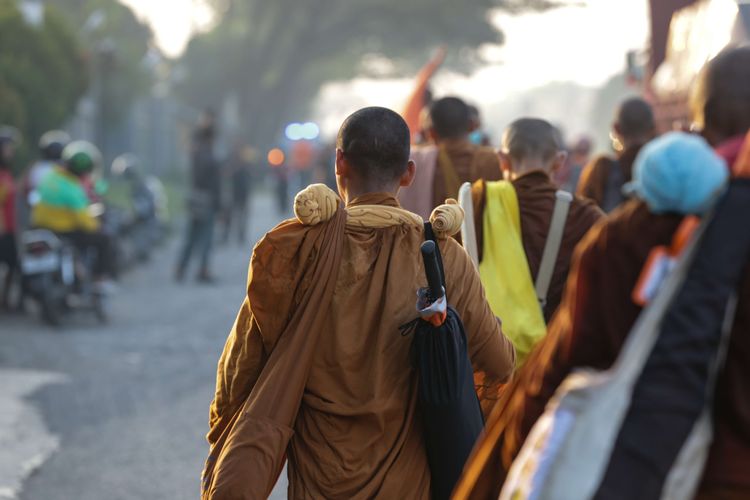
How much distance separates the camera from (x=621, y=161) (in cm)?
695

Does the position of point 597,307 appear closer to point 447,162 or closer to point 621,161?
point 447,162

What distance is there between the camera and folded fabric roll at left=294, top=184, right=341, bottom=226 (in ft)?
11.5

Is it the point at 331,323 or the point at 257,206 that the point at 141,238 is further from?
the point at 257,206

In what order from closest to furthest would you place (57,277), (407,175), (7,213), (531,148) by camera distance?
(407,175), (531,148), (57,277), (7,213)

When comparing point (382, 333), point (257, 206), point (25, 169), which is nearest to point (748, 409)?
point (382, 333)

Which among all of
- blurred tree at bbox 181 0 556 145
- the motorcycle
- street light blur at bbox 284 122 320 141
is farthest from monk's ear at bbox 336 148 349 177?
street light blur at bbox 284 122 320 141

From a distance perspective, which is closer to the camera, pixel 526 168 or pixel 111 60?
pixel 526 168

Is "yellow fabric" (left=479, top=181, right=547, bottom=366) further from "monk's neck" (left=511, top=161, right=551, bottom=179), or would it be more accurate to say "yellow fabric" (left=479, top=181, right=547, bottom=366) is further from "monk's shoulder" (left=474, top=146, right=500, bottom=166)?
"monk's shoulder" (left=474, top=146, right=500, bottom=166)

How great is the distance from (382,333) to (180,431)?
4134 millimetres

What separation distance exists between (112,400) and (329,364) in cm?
512

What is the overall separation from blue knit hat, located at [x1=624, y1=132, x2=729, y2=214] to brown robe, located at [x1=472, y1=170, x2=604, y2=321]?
237 centimetres

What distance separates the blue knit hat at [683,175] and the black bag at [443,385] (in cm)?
123

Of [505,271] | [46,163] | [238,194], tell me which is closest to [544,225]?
[505,271]

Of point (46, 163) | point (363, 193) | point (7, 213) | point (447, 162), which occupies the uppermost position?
point (363, 193)
